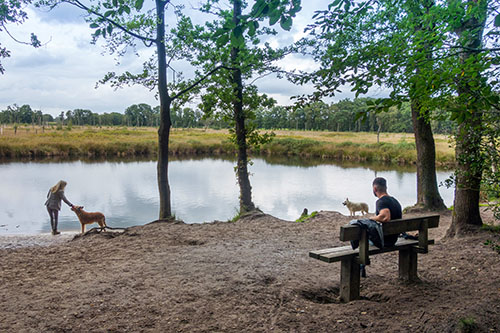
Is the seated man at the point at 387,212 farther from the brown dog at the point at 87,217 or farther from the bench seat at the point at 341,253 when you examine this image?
the brown dog at the point at 87,217

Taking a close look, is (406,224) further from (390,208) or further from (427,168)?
(427,168)

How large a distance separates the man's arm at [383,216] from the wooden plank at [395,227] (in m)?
0.07

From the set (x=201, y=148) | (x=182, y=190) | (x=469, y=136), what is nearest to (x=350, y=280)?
(x=469, y=136)

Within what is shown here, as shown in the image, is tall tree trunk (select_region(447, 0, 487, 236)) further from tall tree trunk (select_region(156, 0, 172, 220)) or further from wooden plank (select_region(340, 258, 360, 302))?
tall tree trunk (select_region(156, 0, 172, 220))

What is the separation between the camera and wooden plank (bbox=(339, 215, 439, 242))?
4.18 metres

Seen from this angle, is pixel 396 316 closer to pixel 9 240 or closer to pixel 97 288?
pixel 97 288

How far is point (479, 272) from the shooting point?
5133 mm

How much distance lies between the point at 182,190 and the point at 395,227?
1985 cm

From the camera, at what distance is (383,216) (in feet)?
14.9

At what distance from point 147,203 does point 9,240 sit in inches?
408

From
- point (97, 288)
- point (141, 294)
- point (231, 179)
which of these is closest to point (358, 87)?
point (141, 294)

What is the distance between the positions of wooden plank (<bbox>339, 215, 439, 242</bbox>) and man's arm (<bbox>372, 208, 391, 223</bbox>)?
0.22 feet

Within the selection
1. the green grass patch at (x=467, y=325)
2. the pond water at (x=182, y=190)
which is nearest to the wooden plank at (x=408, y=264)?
the green grass patch at (x=467, y=325)

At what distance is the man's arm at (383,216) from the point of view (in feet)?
14.8
